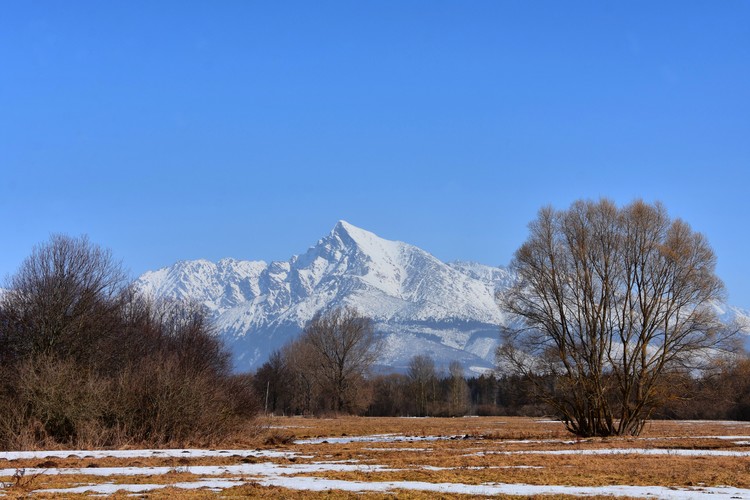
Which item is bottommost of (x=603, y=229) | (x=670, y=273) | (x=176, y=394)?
(x=176, y=394)

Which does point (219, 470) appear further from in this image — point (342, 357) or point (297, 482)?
point (342, 357)

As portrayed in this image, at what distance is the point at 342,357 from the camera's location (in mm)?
102438

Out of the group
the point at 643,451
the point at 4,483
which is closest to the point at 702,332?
the point at 643,451

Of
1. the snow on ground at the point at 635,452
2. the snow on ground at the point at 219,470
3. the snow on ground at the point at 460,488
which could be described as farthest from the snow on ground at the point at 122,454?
the snow on ground at the point at 460,488

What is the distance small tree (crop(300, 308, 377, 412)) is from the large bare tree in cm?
Result: 6278

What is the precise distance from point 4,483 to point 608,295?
99.8 feet

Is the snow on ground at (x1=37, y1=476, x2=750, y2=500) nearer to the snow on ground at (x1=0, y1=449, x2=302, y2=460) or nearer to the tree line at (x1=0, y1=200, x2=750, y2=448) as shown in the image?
the snow on ground at (x1=0, y1=449, x2=302, y2=460)

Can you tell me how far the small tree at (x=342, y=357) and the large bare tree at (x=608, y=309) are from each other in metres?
62.8

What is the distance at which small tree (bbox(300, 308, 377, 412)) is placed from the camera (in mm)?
99125

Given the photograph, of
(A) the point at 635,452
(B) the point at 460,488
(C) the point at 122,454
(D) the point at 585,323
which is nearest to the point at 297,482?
(B) the point at 460,488

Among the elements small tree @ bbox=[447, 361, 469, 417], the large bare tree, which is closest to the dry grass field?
the large bare tree

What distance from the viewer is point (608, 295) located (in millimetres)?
37531

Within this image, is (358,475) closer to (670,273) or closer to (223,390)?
(223,390)

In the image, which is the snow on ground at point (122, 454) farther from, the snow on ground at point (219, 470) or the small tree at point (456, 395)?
the small tree at point (456, 395)
